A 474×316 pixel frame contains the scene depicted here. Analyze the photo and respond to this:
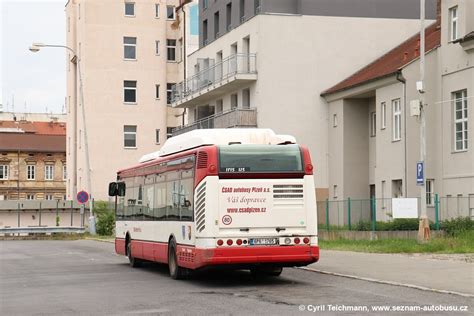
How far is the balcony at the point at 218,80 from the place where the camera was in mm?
52438

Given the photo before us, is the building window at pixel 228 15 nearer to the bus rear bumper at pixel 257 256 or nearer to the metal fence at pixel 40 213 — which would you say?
the metal fence at pixel 40 213

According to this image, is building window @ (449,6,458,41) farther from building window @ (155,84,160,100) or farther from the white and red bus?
building window @ (155,84,160,100)

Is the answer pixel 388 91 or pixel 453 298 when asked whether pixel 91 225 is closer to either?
pixel 388 91

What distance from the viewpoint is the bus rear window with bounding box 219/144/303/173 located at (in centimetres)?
1916

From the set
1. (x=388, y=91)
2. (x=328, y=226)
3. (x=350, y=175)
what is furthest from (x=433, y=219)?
(x=350, y=175)

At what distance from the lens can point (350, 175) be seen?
49.6 meters

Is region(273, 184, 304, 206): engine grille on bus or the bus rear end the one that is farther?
region(273, 184, 304, 206): engine grille on bus

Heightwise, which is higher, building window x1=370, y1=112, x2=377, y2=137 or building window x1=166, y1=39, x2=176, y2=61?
building window x1=166, y1=39, x2=176, y2=61

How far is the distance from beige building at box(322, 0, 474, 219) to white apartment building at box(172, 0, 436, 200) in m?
0.81

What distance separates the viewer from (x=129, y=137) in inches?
3095

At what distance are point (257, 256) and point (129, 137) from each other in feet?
199

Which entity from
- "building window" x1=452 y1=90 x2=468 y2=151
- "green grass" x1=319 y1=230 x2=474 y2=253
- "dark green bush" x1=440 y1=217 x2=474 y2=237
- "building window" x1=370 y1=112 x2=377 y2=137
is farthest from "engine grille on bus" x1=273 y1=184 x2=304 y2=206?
"building window" x1=370 y1=112 x2=377 y2=137

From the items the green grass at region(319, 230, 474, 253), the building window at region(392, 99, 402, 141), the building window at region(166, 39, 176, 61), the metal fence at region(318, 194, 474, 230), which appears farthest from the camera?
the building window at region(166, 39, 176, 61)

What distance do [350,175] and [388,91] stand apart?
6711 mm
